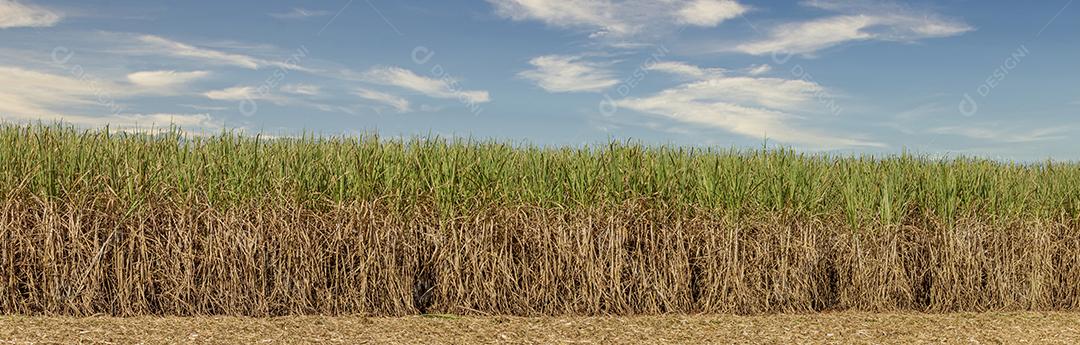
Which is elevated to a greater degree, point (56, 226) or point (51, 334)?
point (56, 226)

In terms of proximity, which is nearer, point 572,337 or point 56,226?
point 572,337

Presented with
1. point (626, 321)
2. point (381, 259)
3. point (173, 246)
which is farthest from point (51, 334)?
point (626, 321)

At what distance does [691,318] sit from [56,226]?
186 inches

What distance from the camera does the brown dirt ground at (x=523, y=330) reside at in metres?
5.66

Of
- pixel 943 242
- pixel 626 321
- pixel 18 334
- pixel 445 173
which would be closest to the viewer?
pixel 18 334

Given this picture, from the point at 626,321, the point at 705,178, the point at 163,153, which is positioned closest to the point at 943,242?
the point at 705,178

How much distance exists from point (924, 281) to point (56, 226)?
692 centimetres

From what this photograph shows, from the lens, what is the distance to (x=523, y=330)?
600 cm

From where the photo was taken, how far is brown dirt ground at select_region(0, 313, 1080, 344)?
5.66m

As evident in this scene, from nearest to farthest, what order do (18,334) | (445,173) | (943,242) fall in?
(18,334) → (445,173) → (943,242)

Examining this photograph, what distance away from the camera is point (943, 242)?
7480mm

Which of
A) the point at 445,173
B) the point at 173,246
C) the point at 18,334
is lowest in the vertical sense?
the point at 18,334

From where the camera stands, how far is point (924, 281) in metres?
7.51

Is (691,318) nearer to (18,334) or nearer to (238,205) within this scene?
(238,205)
